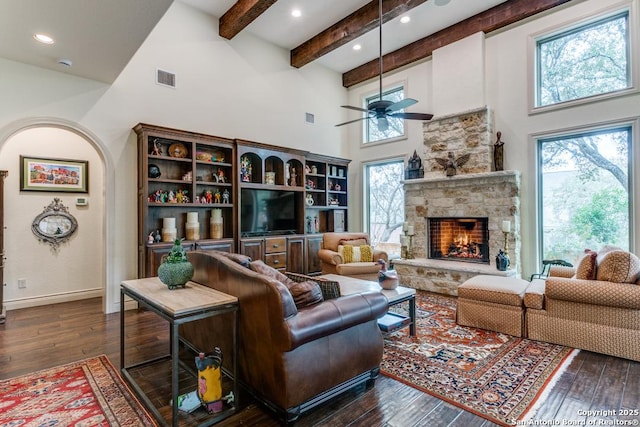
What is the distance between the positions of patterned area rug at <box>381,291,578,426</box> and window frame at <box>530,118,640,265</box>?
2.52m

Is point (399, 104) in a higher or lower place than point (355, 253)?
higher

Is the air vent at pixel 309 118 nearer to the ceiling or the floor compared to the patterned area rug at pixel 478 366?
nearer to the ceiling

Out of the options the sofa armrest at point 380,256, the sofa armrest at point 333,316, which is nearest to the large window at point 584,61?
the sofa armrest at point 380,256

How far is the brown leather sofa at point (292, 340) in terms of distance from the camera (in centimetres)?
195

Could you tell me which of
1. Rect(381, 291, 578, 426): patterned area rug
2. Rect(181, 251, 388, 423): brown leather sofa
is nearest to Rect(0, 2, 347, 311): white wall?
Rect(181, 251, 388, 423): brown leather sofa

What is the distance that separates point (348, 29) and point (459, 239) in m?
4.25

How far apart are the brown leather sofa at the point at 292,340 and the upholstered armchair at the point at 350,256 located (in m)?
2.75

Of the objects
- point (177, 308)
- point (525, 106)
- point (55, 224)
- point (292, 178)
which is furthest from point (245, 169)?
point (525, 106)

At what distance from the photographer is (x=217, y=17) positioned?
5703mm

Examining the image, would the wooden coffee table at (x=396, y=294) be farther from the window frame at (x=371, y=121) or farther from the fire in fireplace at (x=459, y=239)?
the window frame at (x=371, y=121)

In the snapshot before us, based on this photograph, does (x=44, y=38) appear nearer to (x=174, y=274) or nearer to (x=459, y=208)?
(x=174, y=274)

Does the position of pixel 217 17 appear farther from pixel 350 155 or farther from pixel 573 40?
pixel 573 40

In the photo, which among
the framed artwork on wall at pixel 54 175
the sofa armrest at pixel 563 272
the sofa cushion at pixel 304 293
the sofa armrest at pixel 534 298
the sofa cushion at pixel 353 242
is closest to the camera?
the sofa cushion at pixel 304 293

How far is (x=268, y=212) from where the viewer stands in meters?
6.27
